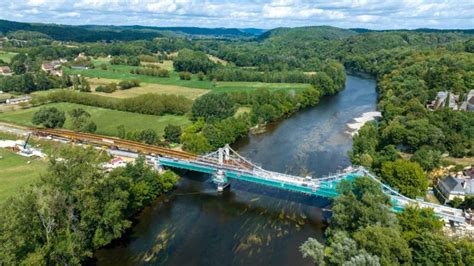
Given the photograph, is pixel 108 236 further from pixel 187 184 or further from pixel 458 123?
pixel 458 123

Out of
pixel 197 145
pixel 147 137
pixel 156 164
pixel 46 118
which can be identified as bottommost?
pixel 46 118

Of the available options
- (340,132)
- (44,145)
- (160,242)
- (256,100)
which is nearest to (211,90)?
(256,100)

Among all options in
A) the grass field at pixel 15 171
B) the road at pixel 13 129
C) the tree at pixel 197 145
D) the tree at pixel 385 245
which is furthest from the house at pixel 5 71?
the tree at pixel 385 245

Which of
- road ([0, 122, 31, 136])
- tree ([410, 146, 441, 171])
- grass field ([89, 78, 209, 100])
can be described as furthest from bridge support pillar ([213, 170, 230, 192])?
grass field ([89, 78, 209, 100])

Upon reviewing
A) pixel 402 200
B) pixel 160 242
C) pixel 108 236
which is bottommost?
pixel 160 242

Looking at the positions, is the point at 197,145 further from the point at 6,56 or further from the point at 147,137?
the point at 6,56

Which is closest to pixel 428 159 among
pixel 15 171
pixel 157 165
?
pixel 157 165

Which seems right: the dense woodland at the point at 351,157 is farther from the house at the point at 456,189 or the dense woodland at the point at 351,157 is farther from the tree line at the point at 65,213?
the house at the point at 456,189
